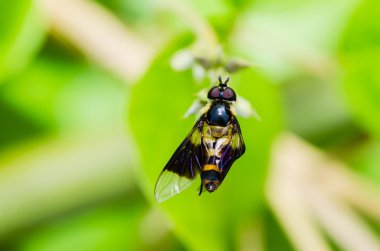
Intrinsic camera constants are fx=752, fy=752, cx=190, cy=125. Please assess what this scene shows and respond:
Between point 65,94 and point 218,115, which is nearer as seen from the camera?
point 218,115

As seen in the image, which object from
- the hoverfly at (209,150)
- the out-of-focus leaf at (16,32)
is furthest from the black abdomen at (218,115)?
the out-of-focus leaf at (16,32)

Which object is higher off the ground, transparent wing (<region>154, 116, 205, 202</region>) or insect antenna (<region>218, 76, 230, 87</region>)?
insect antenna (<region>218, 76, 230, 87</region>)

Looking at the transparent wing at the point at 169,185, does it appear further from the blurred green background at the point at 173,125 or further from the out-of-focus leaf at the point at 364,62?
the out-of-focus leaf at the point at 364,62

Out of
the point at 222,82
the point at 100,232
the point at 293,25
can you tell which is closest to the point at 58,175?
the point at 100,232

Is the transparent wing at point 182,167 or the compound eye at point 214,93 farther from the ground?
the compound eye at point 214,93

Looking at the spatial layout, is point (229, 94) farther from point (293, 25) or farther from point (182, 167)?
point (293, 25)

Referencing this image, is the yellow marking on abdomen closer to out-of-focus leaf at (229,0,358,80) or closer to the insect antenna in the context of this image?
the insect antenna

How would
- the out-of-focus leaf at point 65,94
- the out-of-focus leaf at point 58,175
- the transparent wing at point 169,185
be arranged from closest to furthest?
1. the transparent wing at point 169,185
2. the out-of-focus leaf at point 58,175
3. the out-of-focus leaf at point 65,94

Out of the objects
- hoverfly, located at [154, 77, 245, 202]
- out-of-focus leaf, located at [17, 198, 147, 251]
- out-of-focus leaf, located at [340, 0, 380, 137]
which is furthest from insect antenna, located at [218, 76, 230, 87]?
out-of-focus leaf, located at [17, 198, 147, 251]
